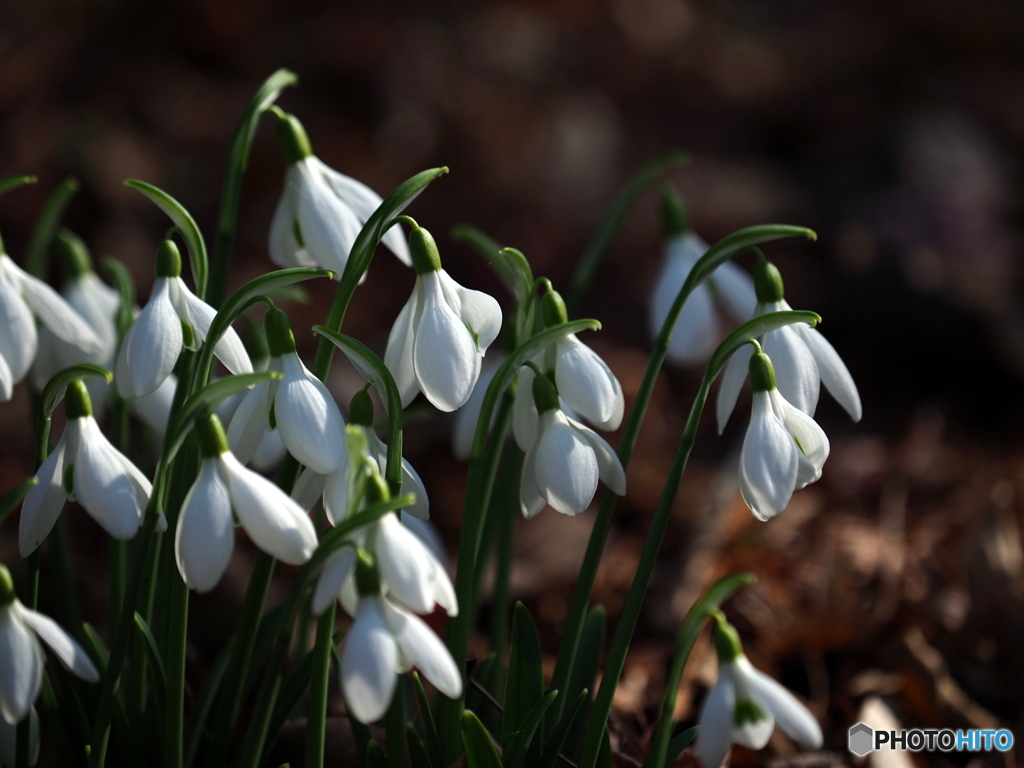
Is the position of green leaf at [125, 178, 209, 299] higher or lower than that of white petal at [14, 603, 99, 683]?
higher

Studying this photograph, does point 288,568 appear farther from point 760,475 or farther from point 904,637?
point 760,475

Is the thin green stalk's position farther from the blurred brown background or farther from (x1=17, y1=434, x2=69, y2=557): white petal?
the blurred brown background

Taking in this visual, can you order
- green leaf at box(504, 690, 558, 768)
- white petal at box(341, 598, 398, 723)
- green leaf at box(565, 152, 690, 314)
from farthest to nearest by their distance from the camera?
green leaf at box(565, 152, 690, 314), green leaf at box(504, 690, 558, 768), white petal at box(341, 598, 398, 723)

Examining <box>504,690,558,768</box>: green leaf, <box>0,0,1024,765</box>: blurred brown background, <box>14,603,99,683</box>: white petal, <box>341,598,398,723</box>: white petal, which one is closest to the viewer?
<box>341,598,398,723</box>: white petal

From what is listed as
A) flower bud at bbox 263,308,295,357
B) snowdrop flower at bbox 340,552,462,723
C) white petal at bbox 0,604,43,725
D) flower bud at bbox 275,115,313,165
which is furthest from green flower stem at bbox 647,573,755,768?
flower bud at bbox 275,115,313,165

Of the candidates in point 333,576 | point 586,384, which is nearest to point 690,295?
point 586,384

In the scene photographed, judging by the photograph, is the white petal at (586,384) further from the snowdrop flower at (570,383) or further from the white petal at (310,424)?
the white petal at (310,424)
